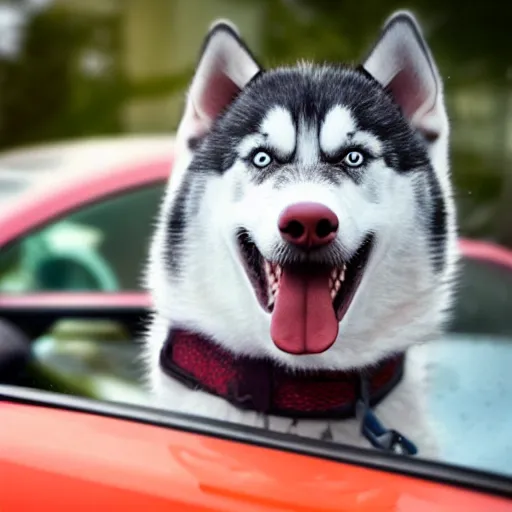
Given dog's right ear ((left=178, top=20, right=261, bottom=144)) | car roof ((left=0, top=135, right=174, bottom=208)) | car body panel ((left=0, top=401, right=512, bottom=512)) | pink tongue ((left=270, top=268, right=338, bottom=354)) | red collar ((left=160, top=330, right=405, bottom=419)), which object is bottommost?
car body panel ((left=0, top=401, right=512, bottom=512))

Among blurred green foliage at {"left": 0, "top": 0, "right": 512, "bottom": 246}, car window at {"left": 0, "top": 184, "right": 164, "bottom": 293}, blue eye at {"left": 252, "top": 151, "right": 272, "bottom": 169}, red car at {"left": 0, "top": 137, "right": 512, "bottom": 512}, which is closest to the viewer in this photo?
red car at {"left": 0, "top": 137, "right": 512, "bottom": 512}

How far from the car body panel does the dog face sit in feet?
0.54

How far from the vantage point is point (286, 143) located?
1.25 m

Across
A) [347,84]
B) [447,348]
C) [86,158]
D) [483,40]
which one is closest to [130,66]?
[86,158]

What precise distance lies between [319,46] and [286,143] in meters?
0.74

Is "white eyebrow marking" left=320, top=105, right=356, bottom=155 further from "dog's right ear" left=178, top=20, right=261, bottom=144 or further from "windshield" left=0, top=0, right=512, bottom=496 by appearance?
"dog's right ear" left=178, top=20, right=261, bottom=144

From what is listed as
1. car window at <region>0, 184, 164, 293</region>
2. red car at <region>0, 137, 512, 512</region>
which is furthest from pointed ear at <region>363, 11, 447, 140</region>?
car window at <region>0, 184, 164, 293</region>

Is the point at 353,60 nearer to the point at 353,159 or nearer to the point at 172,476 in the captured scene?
the point at 353,159

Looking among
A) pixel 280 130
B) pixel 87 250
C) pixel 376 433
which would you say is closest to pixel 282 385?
pixel 376 433

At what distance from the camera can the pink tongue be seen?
122cm

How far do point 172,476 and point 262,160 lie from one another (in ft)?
1.52

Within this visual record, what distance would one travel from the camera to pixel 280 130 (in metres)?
1.26

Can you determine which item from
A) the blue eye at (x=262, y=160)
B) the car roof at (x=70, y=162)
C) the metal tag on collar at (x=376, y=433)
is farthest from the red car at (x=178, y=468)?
the car roof at (x=70, y=162)

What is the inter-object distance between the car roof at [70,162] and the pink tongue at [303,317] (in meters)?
1.39
